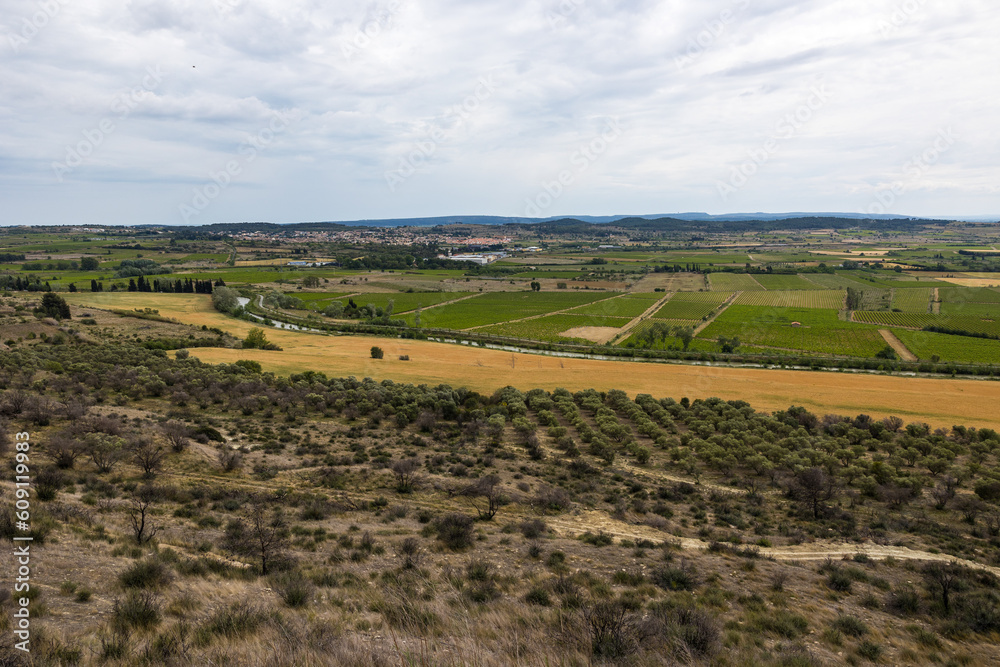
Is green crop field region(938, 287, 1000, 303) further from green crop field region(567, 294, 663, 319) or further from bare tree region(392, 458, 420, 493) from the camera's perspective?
bare tree region(392, 458, 420, 493)

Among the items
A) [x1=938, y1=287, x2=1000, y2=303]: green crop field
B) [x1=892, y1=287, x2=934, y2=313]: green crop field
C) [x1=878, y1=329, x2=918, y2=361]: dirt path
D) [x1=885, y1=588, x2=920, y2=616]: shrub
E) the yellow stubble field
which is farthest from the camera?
[x1=938, y1=287, x2=1000, y2=303]: green crop field

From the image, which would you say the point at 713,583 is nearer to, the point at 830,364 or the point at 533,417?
the point at 533,417

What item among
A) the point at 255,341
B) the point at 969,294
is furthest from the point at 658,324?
the point at 969,294

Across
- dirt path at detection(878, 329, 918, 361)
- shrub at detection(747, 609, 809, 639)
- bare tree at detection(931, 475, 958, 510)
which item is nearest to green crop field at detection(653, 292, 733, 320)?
dirt path at detection(878, 329, 918, 361)

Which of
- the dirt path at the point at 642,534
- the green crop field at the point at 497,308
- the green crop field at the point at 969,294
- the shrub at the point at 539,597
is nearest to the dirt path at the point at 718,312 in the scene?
the green crop field at the point at 497,308

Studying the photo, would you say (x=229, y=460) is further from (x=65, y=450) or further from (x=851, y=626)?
(x=851, y=626)

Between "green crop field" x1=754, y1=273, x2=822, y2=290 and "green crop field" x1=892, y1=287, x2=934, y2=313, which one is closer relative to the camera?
"green crop field" x1=892, y1=287, x2=934, y2=313

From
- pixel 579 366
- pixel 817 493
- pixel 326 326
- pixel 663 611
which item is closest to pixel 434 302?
pixel 326 326
